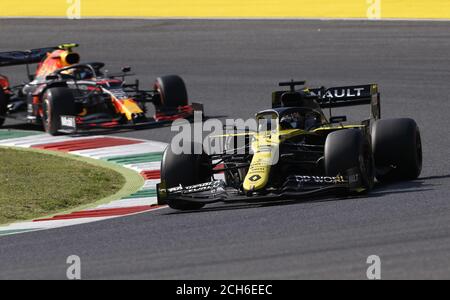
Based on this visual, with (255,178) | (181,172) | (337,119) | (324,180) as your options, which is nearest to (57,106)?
(337,119)

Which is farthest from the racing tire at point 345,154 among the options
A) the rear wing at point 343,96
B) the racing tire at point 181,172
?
the rear wing at point 343,96

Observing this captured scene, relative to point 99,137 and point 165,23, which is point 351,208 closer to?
point 99,137

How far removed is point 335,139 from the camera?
39.1ft

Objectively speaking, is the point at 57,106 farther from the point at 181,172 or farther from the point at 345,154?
the point at 345,154

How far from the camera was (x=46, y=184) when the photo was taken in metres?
14.9

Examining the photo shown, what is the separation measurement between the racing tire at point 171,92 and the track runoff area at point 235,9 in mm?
9332

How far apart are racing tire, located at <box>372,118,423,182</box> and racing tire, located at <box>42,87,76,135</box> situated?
7.53 metres

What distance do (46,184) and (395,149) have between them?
4.63 m

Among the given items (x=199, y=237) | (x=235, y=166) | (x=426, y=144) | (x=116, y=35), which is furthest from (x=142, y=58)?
(x=199, y=237)

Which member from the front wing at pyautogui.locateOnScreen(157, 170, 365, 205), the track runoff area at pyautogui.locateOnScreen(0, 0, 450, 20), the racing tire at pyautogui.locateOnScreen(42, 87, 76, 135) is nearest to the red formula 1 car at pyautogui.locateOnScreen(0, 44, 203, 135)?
the racing tire at pyautogui.locateOnScreen(42, 87, 76, 135)

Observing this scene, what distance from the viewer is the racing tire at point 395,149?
12922mm

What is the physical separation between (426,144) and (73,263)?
7.99 metres

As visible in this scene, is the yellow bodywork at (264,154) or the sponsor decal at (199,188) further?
the sponsor decal at (199,188)

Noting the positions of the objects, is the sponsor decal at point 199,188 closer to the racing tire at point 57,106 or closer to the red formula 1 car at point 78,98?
the red formula 1 car at point 78,98
